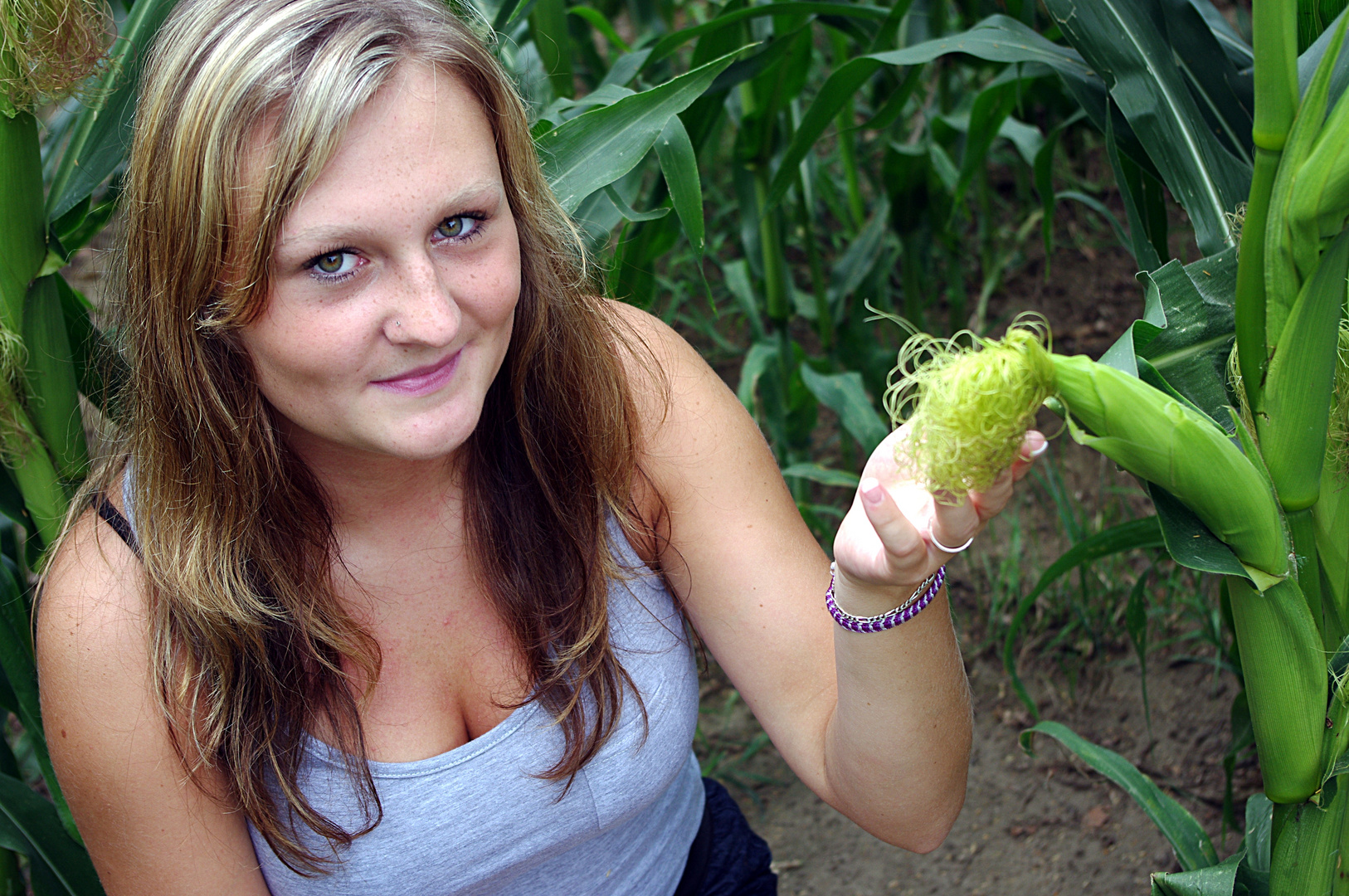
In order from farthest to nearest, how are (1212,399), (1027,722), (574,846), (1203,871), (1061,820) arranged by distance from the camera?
(1027,722), (1061,820), (574,846), (1203,871), (1212,399)

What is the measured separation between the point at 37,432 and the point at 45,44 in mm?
388

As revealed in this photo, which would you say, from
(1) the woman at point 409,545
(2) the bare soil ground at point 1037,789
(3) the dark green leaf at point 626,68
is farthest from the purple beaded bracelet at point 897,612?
(2) the bare soil ground at point 1037,789

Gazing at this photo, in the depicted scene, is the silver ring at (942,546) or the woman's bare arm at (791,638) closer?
the silver ring at (942,546)

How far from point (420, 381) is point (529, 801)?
452mm

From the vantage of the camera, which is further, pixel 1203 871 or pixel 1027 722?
pixel 1027 722

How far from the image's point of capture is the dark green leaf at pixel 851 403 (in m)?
1.71

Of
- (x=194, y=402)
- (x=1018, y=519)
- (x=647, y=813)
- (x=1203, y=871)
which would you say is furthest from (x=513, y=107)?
(x=1018, y=519)

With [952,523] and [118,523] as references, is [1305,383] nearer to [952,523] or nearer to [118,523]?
[952,523]

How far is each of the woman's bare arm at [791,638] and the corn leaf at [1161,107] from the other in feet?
1.53

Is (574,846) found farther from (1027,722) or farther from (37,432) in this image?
(1027,722)

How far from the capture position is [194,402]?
3.13 ft

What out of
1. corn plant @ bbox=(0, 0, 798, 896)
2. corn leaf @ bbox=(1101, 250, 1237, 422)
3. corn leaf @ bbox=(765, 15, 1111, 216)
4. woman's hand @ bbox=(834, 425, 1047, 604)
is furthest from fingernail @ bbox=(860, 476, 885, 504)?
corn leaf @ bbox=(765, 15, 1111, 216)

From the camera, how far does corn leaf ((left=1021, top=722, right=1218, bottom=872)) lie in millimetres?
1143

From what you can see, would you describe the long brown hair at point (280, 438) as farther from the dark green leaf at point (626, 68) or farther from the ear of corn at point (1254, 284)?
the ear of corn at point (1254, 284)
